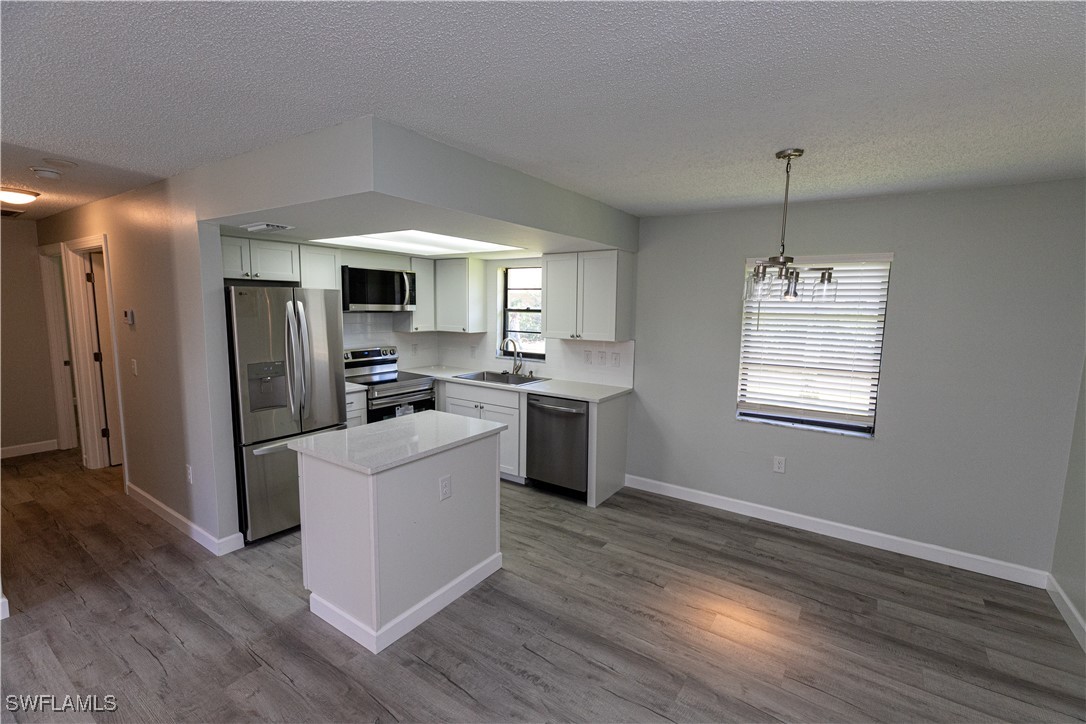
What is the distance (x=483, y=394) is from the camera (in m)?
4.45

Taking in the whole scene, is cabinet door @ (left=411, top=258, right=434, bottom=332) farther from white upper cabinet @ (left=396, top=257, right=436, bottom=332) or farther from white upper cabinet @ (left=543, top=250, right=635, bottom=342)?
white upper cabinet @ (left=543, top=250, right=635, bottom=342)

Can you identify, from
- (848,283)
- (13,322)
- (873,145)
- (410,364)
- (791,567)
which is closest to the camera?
(873,145)

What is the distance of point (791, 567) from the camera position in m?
3.08

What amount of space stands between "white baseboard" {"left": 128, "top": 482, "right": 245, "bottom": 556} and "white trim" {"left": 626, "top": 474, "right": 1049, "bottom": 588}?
301cm

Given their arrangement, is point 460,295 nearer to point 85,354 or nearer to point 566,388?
point 566,388

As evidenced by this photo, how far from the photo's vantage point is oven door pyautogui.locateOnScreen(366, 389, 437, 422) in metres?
4.32

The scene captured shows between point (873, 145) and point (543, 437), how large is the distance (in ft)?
9.49

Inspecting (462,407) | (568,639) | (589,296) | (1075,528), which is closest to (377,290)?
(462,407)

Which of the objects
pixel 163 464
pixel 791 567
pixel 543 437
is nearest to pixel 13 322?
pixel 163 464

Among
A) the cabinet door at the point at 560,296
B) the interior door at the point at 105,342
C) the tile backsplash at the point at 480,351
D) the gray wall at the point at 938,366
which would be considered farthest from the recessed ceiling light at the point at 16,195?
the gray wall at the point at 938,366

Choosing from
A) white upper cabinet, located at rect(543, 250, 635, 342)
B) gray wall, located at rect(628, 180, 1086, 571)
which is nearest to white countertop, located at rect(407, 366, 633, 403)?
white upper cabinet, located at rect(543, 250, 635, 342)

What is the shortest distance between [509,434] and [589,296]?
4.53 feet

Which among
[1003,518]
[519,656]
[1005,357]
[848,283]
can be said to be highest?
[848,283]

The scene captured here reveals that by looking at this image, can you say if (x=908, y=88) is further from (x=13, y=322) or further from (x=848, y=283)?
(x=13, y=322)
